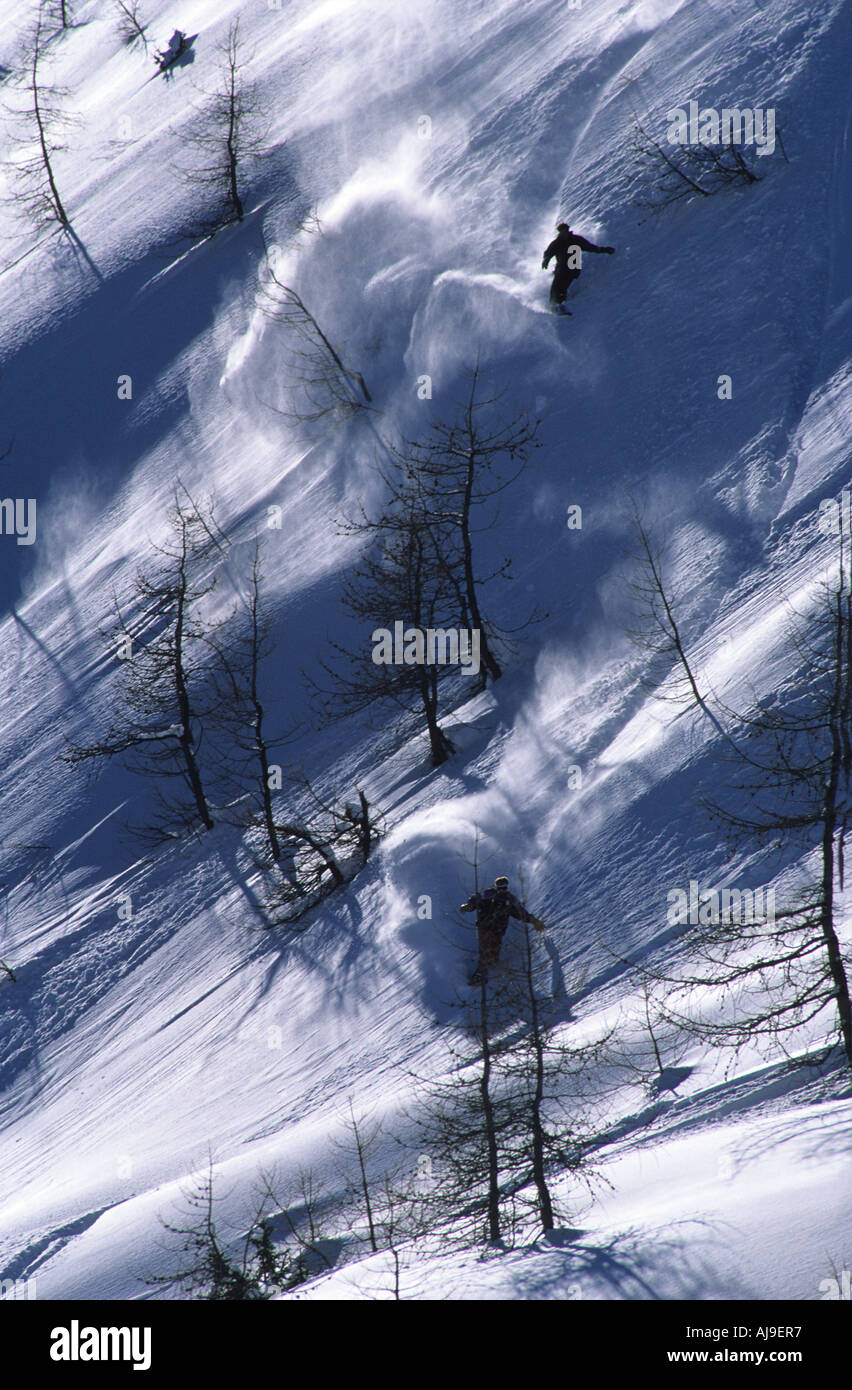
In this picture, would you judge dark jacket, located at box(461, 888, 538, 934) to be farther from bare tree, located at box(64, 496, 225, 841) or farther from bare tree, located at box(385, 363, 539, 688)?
bare tree, located at box(64, 496, 225, 841)

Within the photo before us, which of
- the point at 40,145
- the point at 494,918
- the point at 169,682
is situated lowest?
the point at 494,918

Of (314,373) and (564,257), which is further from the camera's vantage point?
(314,373)

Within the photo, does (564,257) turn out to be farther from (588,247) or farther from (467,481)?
(467,481)

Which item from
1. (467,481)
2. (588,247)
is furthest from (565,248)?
(467,481)

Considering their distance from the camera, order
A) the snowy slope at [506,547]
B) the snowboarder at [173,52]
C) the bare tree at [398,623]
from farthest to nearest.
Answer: the snowboarder at [173,52] → the bare tree at [398,623] → the snowy slope at [506,547]

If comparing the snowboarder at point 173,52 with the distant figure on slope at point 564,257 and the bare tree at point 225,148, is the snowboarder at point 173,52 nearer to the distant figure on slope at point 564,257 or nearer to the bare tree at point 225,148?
the bare tree at point 225,148

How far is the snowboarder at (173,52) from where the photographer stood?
38125mm

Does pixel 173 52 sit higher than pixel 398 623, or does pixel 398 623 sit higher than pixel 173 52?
pixel 173 52

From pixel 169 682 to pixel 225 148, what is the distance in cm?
1748

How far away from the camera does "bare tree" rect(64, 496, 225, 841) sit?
19719 mm

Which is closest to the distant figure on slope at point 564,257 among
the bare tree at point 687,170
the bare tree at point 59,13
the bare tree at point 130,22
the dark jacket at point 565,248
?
the dark jacket at point 565,248

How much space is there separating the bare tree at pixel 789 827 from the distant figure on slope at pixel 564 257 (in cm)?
863

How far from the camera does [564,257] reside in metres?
22.2

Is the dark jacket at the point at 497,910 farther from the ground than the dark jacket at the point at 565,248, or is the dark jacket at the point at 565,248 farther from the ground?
the dark jacket at the point at 565,248
